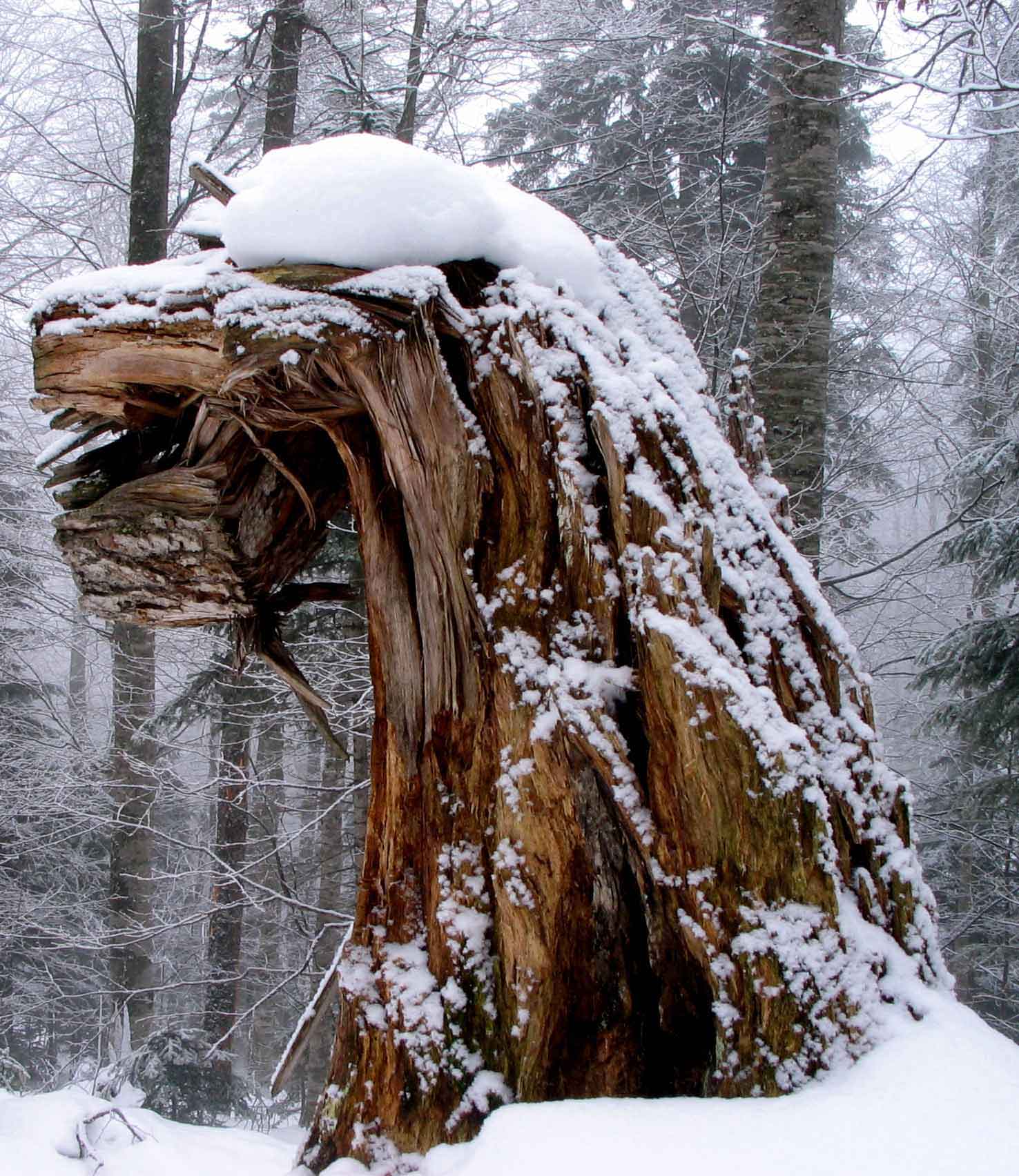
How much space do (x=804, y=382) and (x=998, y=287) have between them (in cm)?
708

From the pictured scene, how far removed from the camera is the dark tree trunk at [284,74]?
24.1 ft

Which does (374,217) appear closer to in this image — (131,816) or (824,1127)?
(824,1127)

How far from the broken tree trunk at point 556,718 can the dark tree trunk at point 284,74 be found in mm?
6011

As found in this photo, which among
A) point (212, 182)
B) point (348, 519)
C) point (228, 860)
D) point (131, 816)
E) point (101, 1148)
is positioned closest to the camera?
point (212, 182)

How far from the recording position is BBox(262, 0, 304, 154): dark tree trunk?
735 centimetres

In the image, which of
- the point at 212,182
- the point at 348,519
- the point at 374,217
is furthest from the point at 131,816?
the point at 374,217

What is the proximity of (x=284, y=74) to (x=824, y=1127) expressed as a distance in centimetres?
851

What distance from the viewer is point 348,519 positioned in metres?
6.84

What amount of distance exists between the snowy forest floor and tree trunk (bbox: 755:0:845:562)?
300 cm

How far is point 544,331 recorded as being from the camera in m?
2.18

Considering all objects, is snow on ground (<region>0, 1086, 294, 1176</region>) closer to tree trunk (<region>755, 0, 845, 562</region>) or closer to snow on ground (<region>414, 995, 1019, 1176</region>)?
snow on ground (<region>414, 995, 1019, 1176</region>)

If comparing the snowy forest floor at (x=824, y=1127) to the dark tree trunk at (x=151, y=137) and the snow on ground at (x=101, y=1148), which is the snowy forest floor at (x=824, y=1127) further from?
the dark tree trunk at (x=151, y=137)

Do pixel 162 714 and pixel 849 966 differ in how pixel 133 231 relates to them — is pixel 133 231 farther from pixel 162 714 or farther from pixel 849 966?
pixel 849 966

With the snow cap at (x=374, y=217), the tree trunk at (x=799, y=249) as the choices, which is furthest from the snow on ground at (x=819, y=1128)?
the tree trunk at (x=799, y=249)
